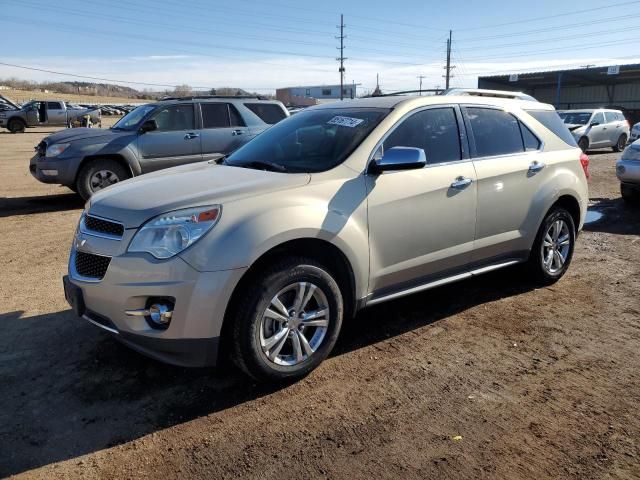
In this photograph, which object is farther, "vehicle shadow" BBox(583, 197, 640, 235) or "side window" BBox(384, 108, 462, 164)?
"vehicle shadow" BBox(583, 197, 640, 235)

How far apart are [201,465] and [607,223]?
24.5 feet

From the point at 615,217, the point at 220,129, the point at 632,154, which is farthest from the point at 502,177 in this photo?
the point at 220,129

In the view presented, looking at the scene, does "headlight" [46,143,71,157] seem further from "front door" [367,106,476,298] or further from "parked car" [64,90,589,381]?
"front door" [367,106,476,298]

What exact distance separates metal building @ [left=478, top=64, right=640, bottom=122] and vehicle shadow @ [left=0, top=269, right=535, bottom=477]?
4777 cm

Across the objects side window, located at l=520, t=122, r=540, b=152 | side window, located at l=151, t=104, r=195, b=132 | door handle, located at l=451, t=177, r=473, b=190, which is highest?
side window, located at l=151, t=104, r=195, b=132

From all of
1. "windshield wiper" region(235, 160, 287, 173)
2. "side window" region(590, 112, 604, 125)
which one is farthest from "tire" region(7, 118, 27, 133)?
"windshield wiper" region(235, 160, 287, 173)

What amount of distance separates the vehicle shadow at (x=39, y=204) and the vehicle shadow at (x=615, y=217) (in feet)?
27.8

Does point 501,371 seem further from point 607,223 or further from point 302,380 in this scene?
point 607,223

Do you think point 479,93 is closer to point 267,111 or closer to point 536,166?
point 536,166

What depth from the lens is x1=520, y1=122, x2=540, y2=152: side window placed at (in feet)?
15.8

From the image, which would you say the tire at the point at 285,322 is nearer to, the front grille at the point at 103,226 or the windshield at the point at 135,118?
the front grille at the point at 103,226

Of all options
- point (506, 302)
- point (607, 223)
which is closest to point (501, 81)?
point (607, 223)

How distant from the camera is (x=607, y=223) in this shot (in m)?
8.02

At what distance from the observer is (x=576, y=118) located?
19.8m
